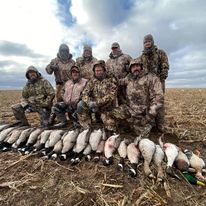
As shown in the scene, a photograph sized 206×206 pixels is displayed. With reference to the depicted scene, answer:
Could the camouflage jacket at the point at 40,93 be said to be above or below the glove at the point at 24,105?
above

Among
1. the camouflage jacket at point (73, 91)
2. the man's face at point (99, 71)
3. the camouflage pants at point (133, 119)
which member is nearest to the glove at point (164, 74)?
the camouflage pants at point (133, 119)

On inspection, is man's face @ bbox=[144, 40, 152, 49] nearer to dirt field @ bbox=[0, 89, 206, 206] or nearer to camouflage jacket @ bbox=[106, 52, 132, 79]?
camouflage jacket @ bbox=[106, 52, 132, 79]

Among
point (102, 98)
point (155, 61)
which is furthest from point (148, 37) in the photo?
point (102, 98)

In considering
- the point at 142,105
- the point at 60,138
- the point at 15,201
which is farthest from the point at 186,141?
the point at 15,201

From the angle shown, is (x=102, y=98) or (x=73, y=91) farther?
A: (x=73, y=91)

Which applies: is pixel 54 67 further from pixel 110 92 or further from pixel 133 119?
pixel 133 119

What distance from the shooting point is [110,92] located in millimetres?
6332

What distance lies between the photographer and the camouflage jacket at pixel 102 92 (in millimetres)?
6350

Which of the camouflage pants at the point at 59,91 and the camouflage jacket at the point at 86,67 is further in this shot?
the camouflage pants at the point at 59,91

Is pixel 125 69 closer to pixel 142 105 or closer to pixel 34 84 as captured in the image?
pixel 142 105

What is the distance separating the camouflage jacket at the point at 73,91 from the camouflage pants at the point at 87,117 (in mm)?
417

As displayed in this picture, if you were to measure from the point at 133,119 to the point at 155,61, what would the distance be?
1.63 meters

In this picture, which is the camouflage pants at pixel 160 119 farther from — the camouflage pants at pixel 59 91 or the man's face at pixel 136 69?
the camouflage pants at pixel 59 91

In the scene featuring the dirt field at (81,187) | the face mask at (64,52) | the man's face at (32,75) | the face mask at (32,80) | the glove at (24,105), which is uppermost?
the face mask at (64,52)
